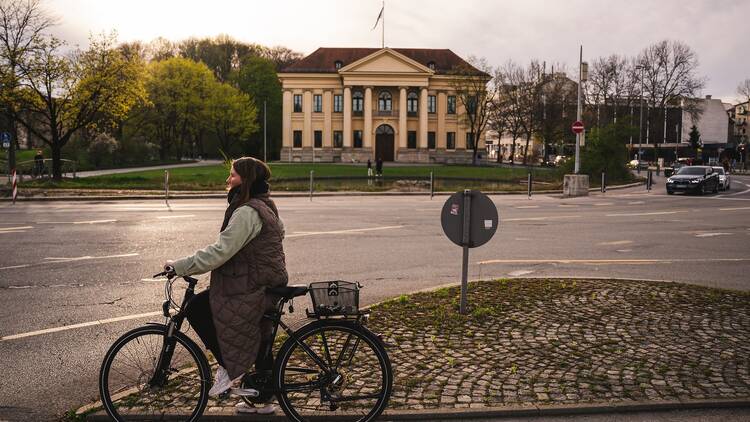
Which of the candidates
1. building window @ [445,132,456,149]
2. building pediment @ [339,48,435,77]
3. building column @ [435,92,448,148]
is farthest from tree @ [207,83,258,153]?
building window @ [445,132,456,149]

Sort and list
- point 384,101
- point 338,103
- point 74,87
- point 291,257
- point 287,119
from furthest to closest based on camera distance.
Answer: point 338,103 → point 384,101 → point 287,119 → point 74,87 → point 291,257

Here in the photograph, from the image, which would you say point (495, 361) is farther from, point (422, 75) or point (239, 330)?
point (422, 75)

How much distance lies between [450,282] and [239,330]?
18.3 feet

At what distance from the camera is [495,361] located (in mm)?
5512

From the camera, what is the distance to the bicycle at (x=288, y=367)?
4289 millimetres

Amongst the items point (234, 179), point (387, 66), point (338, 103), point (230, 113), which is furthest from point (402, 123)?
point (234, 179)

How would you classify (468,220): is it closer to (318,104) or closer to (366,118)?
(366,118)

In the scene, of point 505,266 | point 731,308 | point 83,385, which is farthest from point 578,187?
point 83,385

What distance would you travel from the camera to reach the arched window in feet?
282

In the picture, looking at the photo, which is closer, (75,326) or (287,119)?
(75,326)

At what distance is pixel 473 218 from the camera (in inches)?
275

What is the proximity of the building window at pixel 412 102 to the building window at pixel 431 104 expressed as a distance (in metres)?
1.60

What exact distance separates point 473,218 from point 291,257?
17.0 ft

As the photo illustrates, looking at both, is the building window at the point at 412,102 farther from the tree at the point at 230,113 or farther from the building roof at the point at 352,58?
the tree at the point at 230,113
